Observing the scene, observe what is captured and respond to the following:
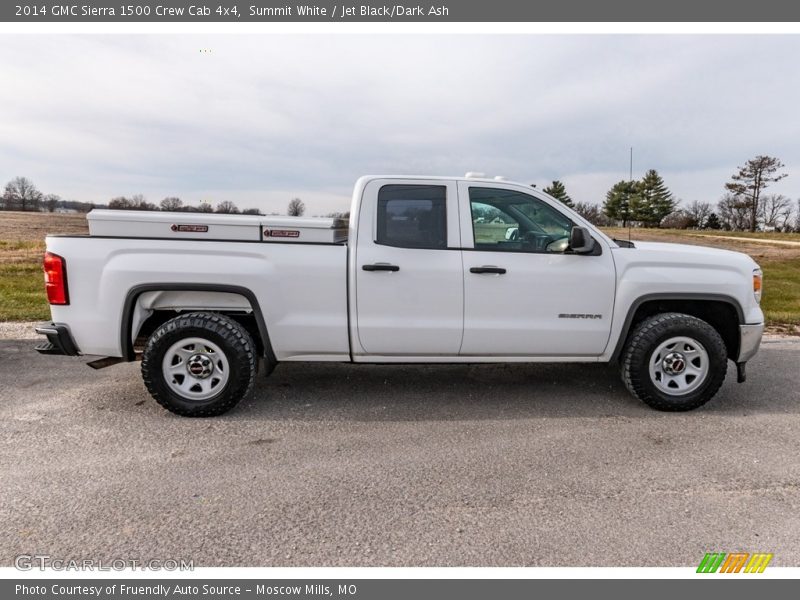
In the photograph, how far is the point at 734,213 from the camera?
64562 millimetres

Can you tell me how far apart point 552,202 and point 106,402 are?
4.18 metres

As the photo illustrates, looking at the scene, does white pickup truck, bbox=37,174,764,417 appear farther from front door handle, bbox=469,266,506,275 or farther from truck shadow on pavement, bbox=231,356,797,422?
truck shadow on pavement, bbox=231,356,797,422

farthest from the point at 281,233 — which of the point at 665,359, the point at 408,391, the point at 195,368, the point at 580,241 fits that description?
the point at 665,359

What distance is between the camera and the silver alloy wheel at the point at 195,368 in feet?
13.8

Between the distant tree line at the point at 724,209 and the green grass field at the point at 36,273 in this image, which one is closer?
the green grass field at the point at 36,273

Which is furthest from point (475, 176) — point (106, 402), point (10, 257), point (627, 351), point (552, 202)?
point (10, 257)

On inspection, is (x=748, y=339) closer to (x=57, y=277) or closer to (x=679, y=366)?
(x=679, y=366)

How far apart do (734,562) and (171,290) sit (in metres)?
4.02

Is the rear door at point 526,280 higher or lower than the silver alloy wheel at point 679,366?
higher

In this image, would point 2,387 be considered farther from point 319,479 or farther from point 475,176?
point 475,176

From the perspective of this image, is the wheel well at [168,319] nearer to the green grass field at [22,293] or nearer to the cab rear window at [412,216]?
the cab rear window at [412,216]

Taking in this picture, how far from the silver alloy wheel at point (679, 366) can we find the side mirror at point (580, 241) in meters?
1.09

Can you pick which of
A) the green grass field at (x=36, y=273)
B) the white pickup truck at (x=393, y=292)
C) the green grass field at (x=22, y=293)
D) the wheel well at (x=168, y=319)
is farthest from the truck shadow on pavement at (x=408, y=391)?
the green grass field at (x=22, y=293)
